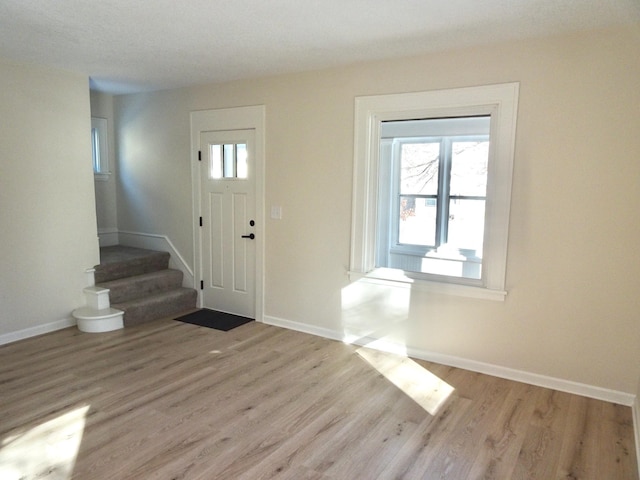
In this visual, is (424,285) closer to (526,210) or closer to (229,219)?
(526,210)

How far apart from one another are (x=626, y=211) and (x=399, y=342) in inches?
76.2

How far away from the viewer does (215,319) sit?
4.73 m

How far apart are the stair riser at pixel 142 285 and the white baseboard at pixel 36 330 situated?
44cm

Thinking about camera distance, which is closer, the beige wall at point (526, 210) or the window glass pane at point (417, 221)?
the beige wall at point (526, 210)

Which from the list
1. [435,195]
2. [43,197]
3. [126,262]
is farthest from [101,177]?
[435,195]

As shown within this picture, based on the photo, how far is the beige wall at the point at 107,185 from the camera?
211 inches

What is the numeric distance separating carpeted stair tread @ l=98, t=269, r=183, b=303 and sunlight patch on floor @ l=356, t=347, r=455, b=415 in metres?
2.43

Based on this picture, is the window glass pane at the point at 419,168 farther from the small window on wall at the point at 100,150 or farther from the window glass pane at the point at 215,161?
the small window on wall at the point at 100,150

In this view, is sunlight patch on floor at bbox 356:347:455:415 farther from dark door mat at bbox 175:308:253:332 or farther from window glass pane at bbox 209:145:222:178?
window glass pane at bbox 209:145:222:178

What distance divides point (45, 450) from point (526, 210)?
11.0 ft

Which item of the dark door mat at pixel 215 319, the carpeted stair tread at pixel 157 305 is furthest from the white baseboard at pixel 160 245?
the dark door mat at pixel 215 319

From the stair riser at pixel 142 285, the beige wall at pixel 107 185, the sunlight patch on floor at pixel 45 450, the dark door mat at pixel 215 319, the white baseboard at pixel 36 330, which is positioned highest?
the beige wall at pixel 107 185

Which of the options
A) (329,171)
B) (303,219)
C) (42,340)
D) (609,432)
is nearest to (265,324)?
(303,219)

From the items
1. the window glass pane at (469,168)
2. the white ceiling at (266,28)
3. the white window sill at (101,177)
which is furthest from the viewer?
the window glass pane at (469,168)
